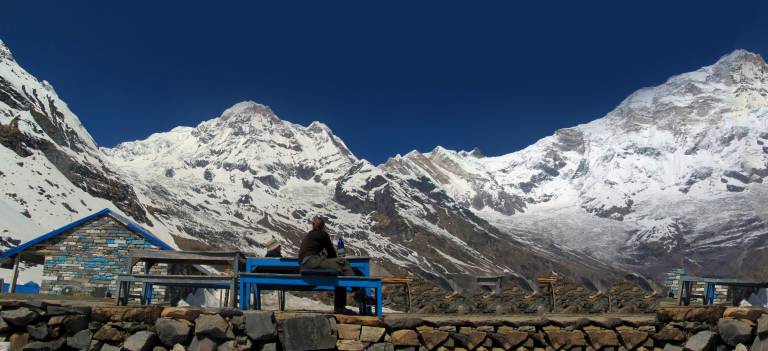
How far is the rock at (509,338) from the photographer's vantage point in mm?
9656

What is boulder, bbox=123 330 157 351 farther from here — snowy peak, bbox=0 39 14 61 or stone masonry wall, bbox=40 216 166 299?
snowy peak, bbox=0 39 14 61

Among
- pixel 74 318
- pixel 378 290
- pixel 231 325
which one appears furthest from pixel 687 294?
pixel 74 318

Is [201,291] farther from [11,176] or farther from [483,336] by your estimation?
[11,176]

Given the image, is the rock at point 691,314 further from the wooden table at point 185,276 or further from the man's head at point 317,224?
the wooden table at point 185,276

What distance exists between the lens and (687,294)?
11.0 metres

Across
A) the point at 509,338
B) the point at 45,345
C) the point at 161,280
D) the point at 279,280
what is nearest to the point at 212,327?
the point at 279,280

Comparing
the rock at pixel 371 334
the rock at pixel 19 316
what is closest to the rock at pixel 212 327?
the rock at pixel 371 334

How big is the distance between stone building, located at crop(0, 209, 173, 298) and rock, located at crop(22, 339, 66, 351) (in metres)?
Answer: 17.1

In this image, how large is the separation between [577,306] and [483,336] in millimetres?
14339

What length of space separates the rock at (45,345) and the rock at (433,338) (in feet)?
16.1

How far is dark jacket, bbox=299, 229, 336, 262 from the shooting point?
10.1m

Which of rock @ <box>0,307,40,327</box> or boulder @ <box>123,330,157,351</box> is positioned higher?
rock @ <box>0,307,40,327</box>

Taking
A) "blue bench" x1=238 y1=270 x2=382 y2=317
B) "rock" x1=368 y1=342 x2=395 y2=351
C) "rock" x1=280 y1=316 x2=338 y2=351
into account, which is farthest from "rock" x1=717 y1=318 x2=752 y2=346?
"rock" x1=280 y1=316 x2=338 y2=351

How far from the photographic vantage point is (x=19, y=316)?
905cm
